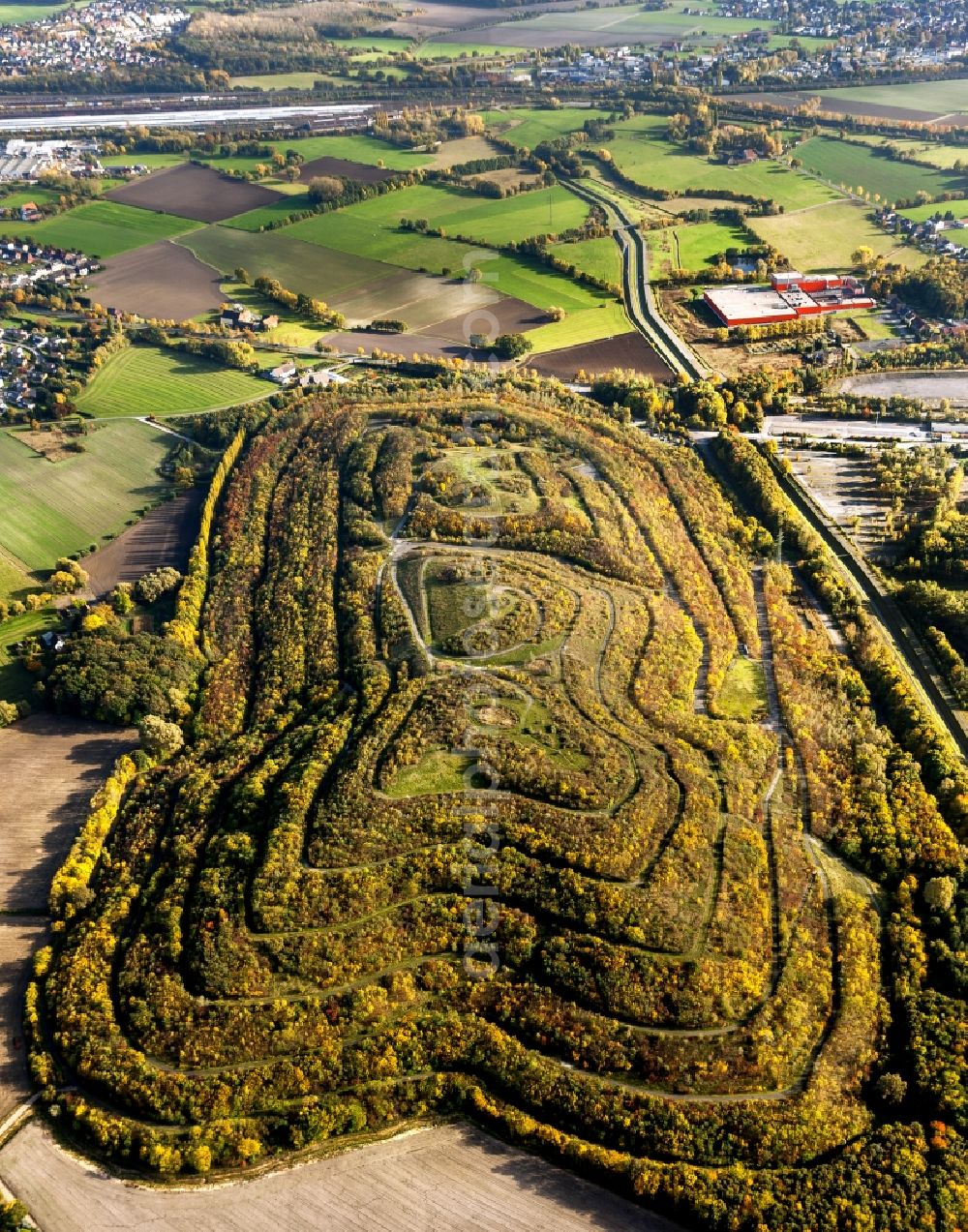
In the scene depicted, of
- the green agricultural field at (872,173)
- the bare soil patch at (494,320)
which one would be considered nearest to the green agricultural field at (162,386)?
the bare soil patch at (494,320)

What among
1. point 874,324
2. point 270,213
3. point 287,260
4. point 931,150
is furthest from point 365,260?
point 931,150

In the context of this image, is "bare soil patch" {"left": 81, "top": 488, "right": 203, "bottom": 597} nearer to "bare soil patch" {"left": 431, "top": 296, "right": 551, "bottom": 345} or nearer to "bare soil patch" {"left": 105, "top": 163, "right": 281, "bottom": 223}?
"bare soil patch" {"left": 431, "top": 296, "right": 551, "bottom": 345}

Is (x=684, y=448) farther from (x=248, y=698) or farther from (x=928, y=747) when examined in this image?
(x=248, y=698)

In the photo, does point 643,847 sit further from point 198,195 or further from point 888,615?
point 198,195

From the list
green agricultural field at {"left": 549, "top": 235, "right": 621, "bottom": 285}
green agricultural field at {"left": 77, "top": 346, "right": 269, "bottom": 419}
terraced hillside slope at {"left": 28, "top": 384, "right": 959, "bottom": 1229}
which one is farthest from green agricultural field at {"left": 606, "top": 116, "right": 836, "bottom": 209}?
terraced hillside slope at {"left": 28, "top": 384, "right": 959, "bottom": 1229}

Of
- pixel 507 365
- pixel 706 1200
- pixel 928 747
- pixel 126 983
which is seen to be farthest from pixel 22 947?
pixel 507 365
